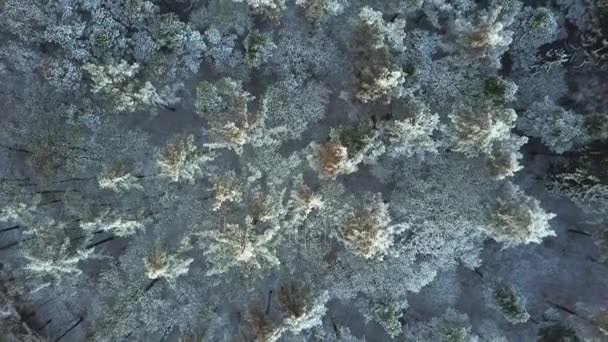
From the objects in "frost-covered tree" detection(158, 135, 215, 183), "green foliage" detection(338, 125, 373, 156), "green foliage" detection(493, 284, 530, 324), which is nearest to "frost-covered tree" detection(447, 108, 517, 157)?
"green foliage" detection(338, 125, 373, 156)

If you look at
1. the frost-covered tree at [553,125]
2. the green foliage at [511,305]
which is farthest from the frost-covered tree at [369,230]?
the frost-covered tree at [553,125]

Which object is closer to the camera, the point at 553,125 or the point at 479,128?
the point at 479,128

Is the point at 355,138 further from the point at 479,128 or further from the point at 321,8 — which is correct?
the point at 321,8

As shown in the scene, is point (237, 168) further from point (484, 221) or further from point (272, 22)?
point (484, 221)

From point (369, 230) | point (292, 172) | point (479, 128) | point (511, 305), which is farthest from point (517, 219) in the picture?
point (292, 172)

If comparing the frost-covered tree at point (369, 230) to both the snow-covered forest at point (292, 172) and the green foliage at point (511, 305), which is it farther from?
the green foliage at point (511, 305)

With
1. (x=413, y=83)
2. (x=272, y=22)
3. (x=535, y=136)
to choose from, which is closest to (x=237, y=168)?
(x=272, y=22)

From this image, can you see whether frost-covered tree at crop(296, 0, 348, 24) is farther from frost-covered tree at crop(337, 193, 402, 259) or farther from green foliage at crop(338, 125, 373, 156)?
frost-covered tree at crop(337, 193, 402, 259)

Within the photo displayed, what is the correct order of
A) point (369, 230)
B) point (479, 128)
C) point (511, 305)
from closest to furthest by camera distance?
point (479, 128)
point (369, 230)
point (511, 305)
